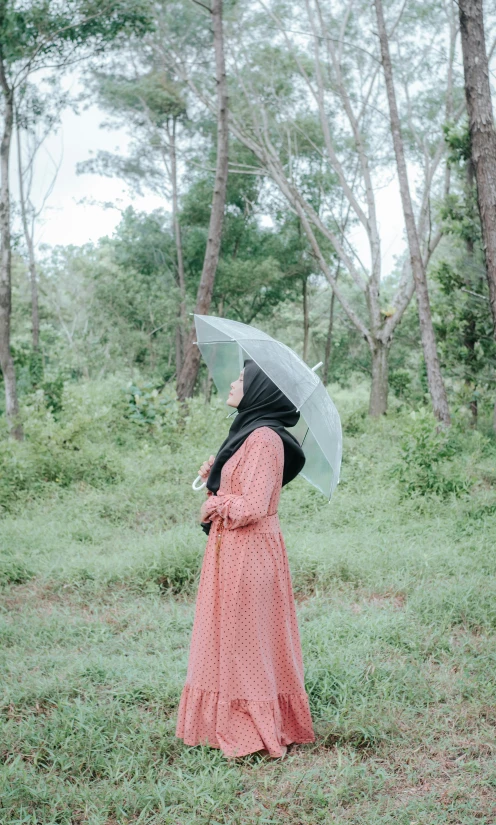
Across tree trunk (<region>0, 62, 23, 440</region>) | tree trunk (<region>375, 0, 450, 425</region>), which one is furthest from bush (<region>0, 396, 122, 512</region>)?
tree trunk (<region>375, 0, 450, 425</region>)

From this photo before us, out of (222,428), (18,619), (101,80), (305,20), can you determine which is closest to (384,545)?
(18,619)

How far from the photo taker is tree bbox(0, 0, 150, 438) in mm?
10828

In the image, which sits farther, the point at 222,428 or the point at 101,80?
the point at 101,80

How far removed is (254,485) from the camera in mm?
2961

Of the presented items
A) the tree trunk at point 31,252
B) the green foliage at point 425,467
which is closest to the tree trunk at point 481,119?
the green foliage at point 425,467

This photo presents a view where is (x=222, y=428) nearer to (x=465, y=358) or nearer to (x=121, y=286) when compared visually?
(x=465, y=358)

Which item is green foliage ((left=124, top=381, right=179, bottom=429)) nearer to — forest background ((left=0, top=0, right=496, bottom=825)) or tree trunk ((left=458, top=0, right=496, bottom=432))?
forest background ((left=0, top=0, right=496, bottom=825))

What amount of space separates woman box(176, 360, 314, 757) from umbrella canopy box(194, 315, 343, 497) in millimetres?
89

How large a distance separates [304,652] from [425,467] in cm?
385

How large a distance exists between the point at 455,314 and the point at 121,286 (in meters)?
12.1

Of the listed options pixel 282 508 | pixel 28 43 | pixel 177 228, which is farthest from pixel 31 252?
pixel 282 508

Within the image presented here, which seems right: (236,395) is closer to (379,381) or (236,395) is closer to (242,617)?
(242,617)

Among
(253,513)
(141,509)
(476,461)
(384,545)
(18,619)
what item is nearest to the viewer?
(253,513)

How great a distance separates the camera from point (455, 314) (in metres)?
11.8
